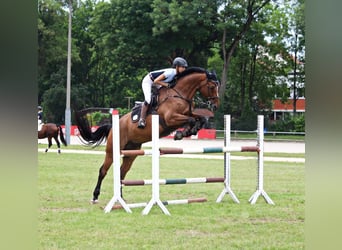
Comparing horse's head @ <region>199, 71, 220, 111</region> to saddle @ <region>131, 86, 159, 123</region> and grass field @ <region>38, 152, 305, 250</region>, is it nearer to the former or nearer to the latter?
saddle @ <region>131, 86, 159, 123</region>

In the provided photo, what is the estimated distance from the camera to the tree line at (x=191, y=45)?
32.6m

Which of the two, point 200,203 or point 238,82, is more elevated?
point 238,82

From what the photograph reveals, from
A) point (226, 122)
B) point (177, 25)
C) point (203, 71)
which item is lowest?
point (226, 122)

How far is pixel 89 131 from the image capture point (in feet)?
28.4

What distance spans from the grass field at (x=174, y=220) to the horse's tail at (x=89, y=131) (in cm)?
98

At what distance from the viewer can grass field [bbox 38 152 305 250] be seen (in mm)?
4684

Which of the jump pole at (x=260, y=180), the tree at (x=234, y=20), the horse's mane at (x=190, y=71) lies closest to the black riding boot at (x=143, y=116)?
the horse's mane at (x=190, y=71)
